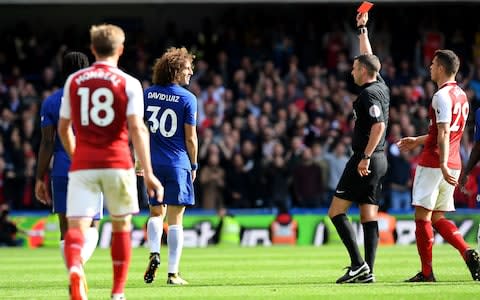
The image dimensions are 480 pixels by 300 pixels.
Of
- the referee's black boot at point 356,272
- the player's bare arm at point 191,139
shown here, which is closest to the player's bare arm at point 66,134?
the player's bare arm at point 191,139

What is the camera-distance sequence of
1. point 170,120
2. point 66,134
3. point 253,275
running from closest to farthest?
point 66,134, point 170,120, point 253,275

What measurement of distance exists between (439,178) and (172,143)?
9.94 feet

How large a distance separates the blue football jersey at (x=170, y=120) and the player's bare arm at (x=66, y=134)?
2.68 metres

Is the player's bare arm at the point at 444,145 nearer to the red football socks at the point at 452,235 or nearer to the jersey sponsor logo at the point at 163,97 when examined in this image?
the red football socks at the point at 452,235

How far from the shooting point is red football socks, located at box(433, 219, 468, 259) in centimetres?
1313

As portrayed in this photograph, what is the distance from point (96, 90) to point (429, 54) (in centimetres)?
2214

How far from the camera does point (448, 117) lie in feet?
42.0

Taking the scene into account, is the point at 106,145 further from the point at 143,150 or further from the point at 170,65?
the point at 170,65

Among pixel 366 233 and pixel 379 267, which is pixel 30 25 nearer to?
pixel 379 267

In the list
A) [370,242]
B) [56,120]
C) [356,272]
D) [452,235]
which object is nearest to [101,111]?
[56,120]

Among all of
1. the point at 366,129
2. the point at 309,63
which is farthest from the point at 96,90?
the point at 309,63

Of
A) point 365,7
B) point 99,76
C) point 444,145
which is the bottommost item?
point 444,145

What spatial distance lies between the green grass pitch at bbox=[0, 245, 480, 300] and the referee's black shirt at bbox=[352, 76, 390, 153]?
159 centimetres

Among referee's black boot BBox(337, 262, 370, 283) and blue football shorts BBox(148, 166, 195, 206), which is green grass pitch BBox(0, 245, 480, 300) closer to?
referee's black boot BBox(337, 262, 370, 283)
